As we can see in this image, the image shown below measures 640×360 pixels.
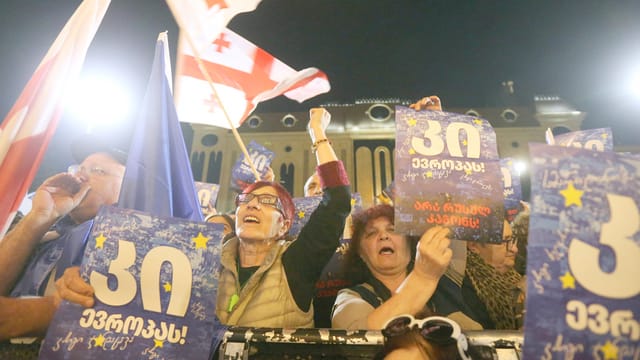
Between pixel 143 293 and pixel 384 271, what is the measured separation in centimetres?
164

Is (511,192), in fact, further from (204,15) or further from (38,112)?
(38,112)

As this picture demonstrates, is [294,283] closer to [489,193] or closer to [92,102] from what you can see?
[489,193]

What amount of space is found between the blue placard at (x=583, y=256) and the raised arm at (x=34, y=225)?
3172mm

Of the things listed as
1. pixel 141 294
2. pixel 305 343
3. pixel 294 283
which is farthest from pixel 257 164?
pixel 305 343

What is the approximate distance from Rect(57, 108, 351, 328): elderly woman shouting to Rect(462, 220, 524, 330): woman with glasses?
1045mm

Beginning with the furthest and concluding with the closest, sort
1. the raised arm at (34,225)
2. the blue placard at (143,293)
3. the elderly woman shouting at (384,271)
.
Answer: the raised arm at (34,225), the elderly woman shouting at (384,271), the blue placard at (143,293)

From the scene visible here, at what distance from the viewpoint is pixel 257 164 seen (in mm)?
5684

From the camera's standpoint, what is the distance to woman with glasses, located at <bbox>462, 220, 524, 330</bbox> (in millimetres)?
2945

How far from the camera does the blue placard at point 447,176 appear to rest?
286 cm

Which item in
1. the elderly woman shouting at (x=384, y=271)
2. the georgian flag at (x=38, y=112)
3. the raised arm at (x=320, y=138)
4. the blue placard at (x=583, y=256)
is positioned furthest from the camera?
the raised arm at (x=320, y=138)

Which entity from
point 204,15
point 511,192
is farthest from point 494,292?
point 204,15

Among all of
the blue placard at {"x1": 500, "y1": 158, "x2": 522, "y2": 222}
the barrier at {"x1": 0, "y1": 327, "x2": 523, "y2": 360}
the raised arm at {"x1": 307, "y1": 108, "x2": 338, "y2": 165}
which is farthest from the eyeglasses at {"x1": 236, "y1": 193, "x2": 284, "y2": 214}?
the blue placard at {"x1": 500, "y1": 158, "x2": 522, "y2": 222}

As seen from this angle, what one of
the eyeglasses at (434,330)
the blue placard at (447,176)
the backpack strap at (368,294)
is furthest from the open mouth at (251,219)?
the eyeglasses at (434,330)

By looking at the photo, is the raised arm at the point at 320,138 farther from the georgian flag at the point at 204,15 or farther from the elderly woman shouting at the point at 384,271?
the georgian flag at the point at 204,15
